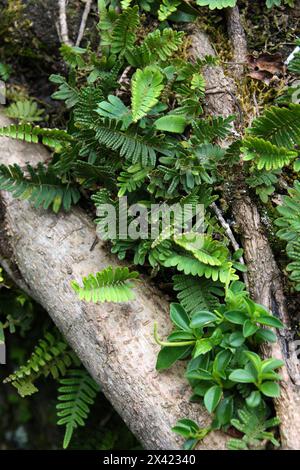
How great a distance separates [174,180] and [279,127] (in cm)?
51

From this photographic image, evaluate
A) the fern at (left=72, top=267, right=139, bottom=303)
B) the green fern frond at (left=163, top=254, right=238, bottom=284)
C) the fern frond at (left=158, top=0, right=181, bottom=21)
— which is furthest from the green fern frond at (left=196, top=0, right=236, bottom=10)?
the fern at (left=72, top=267, right=139, bottom=303)

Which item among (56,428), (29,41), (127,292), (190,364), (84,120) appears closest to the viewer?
(190,364)

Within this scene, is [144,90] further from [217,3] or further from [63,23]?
[63,23]

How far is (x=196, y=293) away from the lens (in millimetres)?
2361

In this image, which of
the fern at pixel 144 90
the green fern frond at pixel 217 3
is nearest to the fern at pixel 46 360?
the fern at pixel 144 90

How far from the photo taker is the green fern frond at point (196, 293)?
2.33m

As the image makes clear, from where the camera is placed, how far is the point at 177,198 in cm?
250

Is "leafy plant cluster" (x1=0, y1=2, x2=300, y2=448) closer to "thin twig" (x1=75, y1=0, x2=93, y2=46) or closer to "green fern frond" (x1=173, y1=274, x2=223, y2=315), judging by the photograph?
"green fern frond" (x1=173, y1=274, x2=223, y2=315)

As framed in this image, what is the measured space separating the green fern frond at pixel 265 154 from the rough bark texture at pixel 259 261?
202 mm

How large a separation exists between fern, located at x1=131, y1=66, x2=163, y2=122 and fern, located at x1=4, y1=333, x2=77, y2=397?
51.9 inches

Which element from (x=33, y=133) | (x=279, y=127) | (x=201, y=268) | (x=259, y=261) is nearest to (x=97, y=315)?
(x=201, y=268)

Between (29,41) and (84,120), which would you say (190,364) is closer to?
(84,120)
